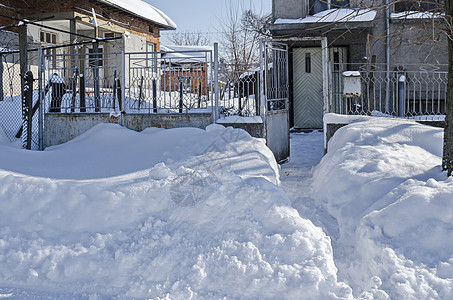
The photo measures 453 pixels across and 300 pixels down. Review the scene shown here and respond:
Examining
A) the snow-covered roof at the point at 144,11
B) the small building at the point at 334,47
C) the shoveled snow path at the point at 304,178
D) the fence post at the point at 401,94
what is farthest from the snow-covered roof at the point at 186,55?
the fence post at the point at 401,94

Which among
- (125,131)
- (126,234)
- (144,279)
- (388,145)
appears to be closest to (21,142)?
(125,131)

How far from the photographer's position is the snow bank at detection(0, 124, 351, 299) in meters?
3.62

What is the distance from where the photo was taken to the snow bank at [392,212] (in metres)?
3.54

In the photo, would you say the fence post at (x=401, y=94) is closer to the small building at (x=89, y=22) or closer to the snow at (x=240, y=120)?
the snow at (x=240, y=120)

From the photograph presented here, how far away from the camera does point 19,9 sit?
14.5 meters

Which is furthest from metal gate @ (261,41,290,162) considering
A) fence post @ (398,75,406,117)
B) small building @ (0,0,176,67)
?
small building @ (0,0,176,67)

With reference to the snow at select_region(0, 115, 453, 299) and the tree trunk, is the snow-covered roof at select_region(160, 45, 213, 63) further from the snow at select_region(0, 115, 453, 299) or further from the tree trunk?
the tree trunk

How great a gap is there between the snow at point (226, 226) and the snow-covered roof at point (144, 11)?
1117 centimetres

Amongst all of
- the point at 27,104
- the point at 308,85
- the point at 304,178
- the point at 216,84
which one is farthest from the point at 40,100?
the point at 308,85

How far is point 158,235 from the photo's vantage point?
434cm

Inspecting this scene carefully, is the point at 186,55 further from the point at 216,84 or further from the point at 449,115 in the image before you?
the point at 449,115

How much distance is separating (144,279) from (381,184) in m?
3.02

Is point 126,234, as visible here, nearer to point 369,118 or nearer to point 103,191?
point 103,191

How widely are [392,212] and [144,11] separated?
17.7m
